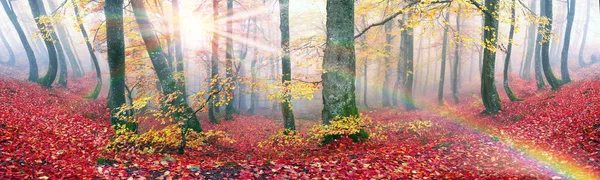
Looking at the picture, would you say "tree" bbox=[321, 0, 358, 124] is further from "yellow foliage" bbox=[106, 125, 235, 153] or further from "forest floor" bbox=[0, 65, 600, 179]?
"yellow foliage" bbox=[106, 125, 235, 153]

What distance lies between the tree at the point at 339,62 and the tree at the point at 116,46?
5712mm

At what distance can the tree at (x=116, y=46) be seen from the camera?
8.00 m

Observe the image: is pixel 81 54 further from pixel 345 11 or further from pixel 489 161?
pixel 489 161

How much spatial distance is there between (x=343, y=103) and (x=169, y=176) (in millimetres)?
4313

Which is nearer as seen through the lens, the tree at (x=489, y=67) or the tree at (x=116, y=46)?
the tree at (x=116, y=46)

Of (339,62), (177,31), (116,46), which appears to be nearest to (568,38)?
(339,62)

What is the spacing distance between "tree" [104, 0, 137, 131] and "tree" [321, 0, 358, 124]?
571 cm

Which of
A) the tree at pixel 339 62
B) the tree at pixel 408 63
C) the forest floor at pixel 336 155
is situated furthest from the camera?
the tree at pixel 408 63

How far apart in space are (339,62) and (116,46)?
20.4ft

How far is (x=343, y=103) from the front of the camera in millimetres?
7520

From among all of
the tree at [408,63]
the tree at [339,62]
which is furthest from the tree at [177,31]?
the tree at [408,63]

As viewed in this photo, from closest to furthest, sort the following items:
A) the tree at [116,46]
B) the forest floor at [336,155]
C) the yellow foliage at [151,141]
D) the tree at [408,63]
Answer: the forest floor at [336,155] → the yellow foliage at [151,141] → the tree at [116,46] → the tree at [408,63]

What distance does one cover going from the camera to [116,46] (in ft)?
27.0

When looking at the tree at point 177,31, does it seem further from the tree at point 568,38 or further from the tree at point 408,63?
the tree at point 568,38
